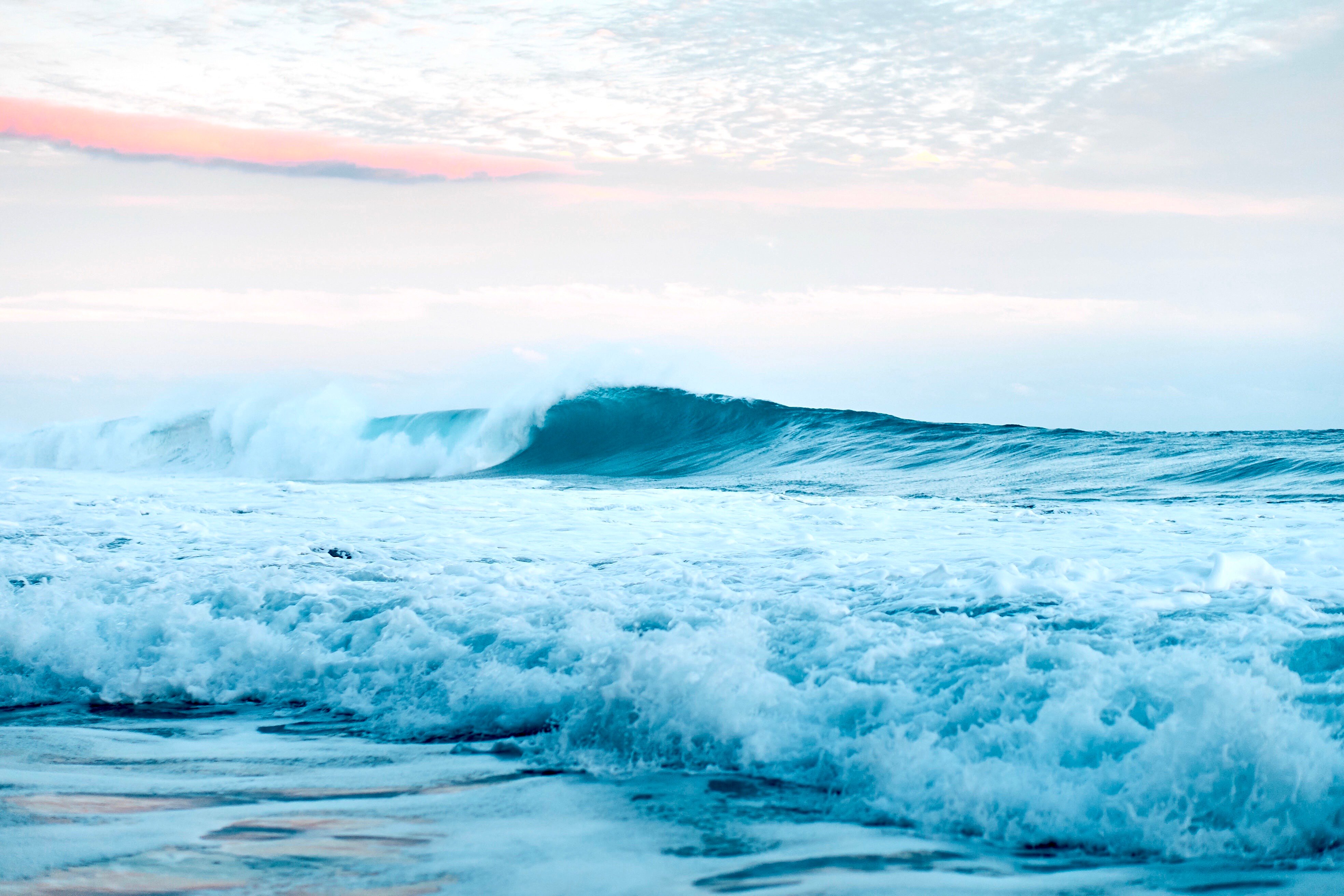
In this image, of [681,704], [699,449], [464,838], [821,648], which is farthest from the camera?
[699,449]

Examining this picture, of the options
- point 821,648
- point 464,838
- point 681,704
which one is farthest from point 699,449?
point 464,838

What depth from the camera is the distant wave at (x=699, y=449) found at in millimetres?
9867

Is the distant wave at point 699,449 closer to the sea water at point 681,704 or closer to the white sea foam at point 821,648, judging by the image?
the sea water at point 681,704

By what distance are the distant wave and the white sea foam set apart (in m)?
2.92

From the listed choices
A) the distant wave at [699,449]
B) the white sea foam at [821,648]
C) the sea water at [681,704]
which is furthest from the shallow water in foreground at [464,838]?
the distant wave at [699,449]

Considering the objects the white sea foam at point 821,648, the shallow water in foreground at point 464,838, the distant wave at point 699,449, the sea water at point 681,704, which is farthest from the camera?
the distant wave at point 699,449

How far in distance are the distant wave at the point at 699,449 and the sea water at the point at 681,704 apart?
2.56m

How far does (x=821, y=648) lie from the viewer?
359 cm

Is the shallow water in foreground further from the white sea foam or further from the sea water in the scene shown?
the white sea foam

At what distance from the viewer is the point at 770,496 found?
9.52m

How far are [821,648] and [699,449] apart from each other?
12.5m

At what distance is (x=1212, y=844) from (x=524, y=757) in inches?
71.8

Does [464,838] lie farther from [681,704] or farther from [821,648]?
[821,648]

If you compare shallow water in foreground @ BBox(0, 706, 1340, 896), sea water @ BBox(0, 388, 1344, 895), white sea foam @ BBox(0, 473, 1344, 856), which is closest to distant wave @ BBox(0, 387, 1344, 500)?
sea water @ BBox(0, 388, 1344, 895)
